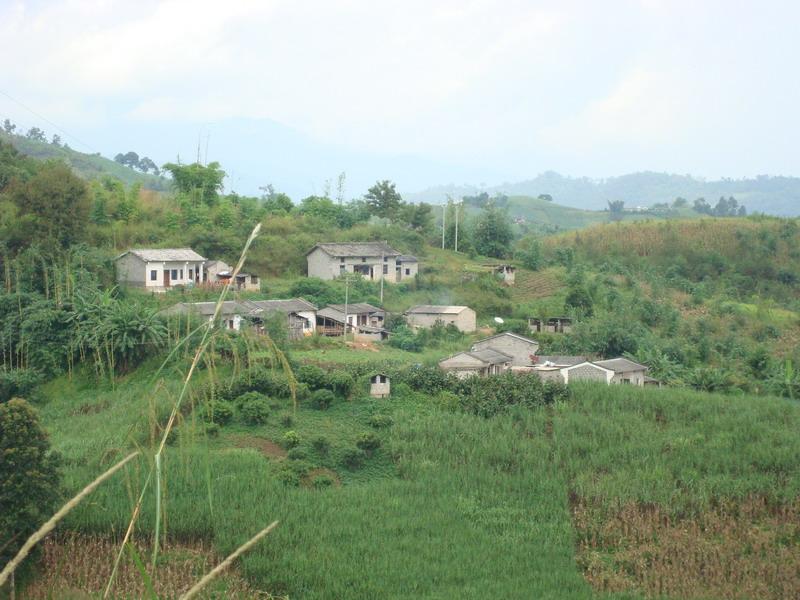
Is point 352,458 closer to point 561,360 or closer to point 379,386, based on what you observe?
point 379,386

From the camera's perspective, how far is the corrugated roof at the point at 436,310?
72.1 ft

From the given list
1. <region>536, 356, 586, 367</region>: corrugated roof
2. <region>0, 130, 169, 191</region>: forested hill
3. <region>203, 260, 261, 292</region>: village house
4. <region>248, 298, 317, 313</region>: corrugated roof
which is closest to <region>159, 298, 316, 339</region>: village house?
<region>248, 298, 317, 313</region>: corrugated roof

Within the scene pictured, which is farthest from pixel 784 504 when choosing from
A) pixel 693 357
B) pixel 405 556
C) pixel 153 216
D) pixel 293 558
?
pixel 153 216

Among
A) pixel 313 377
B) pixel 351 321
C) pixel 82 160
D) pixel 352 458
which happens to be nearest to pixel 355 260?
pixel 351 321

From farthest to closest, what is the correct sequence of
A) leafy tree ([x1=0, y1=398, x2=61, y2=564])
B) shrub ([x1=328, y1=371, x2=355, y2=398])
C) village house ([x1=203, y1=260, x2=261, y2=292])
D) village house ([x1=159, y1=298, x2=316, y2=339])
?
village house ([x1=203, y1=260, x2=261, y2=292])
village house ([x1=159, y1=298, x2=316, y2=339])
shrub ([x1=328, y1=371, x2=355, y2=398])
leafy tree ([x1=0, y1=398, x2=61, y2=564])

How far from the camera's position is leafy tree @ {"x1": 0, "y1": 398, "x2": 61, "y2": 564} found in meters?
9.25

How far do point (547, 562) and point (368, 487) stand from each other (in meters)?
2.96

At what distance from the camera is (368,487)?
1212cm

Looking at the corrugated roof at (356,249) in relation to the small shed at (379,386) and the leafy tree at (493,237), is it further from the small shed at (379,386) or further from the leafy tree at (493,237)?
the small shed at (379,386)

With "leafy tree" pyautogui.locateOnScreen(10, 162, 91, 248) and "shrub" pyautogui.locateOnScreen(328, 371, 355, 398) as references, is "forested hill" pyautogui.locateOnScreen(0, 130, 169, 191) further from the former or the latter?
"shrub" pyautogui.locateOnScreen(328, 371, 355, 398)

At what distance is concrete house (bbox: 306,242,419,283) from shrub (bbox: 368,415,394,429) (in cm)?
1107

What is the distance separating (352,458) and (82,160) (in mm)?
40680

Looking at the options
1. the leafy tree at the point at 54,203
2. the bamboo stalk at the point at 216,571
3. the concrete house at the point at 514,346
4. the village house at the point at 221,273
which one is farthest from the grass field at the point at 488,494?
the village house at the point at 221,273

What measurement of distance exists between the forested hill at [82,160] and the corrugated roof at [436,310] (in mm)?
26504
